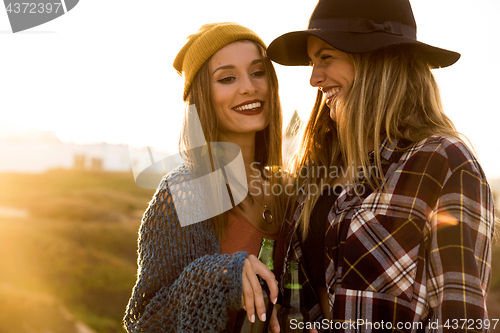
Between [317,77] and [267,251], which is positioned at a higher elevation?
[317,77]

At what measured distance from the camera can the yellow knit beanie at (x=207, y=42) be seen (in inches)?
82.8

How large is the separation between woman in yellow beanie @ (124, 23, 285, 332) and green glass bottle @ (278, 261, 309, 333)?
181 mm

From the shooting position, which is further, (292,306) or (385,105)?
(385,105)

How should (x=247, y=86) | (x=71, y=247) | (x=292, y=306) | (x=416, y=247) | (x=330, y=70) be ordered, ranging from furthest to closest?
(x=71, y=247), (x=247, y=86), (x=330, y=70), (x=292, y=306), (x=416, y=247)

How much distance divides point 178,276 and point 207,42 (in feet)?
4.23

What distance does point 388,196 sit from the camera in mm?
1540

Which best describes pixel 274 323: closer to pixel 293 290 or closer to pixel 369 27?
pixel 293 290

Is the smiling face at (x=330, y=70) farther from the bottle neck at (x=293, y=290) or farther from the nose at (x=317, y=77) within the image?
the bottle neck at (x=293, y=290)

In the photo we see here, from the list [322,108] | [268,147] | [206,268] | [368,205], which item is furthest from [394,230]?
[268,147]

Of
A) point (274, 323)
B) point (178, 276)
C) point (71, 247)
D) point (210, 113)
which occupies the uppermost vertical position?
point (210, 113)

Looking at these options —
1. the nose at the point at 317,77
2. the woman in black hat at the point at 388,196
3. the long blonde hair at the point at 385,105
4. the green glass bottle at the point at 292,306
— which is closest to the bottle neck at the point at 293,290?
the green glass bottle at the point at 292,306

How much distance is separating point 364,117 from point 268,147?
83 cm

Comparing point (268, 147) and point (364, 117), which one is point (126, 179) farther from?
point (364, 117)

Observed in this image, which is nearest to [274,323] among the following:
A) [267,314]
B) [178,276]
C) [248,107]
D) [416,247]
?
[267,314]
